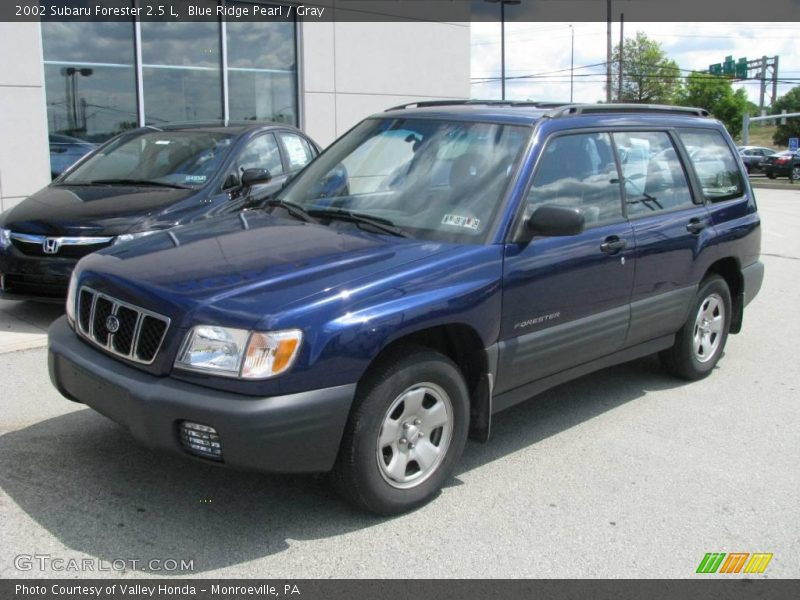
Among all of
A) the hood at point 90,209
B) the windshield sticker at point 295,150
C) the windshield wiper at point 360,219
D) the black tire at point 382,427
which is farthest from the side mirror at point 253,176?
the black tire at point 382,427

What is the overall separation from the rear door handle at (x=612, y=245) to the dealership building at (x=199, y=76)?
8727mm

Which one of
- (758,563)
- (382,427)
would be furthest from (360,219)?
(758,563)

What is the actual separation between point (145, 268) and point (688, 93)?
72445 mm

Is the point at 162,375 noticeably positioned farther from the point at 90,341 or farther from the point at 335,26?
the point at 335,26

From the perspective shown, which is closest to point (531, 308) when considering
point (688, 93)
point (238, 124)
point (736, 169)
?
point (736, 169)

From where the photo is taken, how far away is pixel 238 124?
27.9 ft

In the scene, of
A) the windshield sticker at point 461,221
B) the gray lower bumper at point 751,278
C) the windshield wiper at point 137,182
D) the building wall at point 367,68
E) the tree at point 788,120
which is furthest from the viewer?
the tree at point 788,120

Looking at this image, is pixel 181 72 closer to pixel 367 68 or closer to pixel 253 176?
pixel 367 68

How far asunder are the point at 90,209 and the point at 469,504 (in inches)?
181

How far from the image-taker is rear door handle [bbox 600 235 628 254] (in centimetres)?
477

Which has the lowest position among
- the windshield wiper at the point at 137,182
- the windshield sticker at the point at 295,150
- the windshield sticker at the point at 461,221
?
the windshield sticker at the point at 461,221

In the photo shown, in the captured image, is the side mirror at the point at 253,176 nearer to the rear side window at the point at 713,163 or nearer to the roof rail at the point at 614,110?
the roof rail at the point at 614,110

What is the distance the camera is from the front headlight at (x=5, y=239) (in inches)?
276

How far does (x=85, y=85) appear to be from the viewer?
1198 cm
